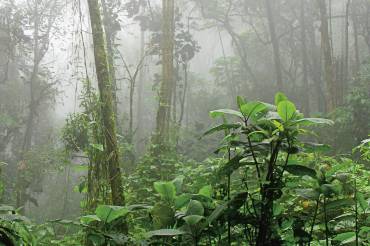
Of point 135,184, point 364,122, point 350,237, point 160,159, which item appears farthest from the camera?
point 364,122

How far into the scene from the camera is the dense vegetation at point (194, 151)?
2.29 meters

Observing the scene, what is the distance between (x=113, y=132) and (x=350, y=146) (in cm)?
885

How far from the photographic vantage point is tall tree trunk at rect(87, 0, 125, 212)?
4.32 meters

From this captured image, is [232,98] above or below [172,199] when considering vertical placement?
above

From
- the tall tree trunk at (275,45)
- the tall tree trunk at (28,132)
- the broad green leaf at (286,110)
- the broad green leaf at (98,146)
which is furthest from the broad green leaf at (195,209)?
the tall tree trunk at (275,45)

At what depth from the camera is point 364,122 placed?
11.4 metres

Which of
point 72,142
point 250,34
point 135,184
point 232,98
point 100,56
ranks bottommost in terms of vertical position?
point 135,184

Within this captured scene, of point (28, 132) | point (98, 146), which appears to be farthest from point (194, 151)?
point (98, 146)

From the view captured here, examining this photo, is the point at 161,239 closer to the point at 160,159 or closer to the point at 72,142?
the point at 72,142

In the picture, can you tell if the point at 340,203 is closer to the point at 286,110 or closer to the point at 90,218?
the point at 286,110

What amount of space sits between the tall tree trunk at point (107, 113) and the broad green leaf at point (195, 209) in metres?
2.08

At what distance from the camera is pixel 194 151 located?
1455cm

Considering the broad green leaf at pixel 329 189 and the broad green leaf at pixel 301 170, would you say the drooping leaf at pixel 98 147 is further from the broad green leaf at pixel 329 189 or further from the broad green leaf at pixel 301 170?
the broad green leaf at pixel 329 189

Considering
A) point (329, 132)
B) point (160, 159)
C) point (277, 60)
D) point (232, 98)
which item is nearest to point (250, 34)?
point (232, 98)
